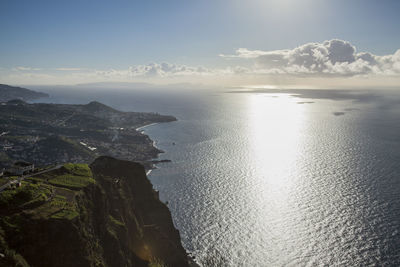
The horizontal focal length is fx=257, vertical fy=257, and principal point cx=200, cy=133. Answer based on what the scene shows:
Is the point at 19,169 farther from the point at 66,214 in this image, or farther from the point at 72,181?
the point at 66,214

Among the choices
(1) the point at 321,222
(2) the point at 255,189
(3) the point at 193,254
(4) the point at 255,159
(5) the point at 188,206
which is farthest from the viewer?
(4) the point at 255,159

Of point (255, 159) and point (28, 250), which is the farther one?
point (255, 159)

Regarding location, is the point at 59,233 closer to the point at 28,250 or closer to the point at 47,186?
the point at 28,250

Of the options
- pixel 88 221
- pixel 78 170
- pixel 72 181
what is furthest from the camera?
pixel 78 170

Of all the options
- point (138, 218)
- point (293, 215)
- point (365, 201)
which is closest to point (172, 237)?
point (138, 218)

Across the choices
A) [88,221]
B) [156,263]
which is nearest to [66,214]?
[88,221]

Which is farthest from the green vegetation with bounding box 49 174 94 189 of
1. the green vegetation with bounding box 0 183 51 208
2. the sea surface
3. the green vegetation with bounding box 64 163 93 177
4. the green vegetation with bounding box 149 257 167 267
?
the sea surface

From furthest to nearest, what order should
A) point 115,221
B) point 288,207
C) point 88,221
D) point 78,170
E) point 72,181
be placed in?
point 288,207 < point 78,170 < point 72,181 < point 115,221 < point 88,221

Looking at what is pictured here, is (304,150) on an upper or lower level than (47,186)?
lower
